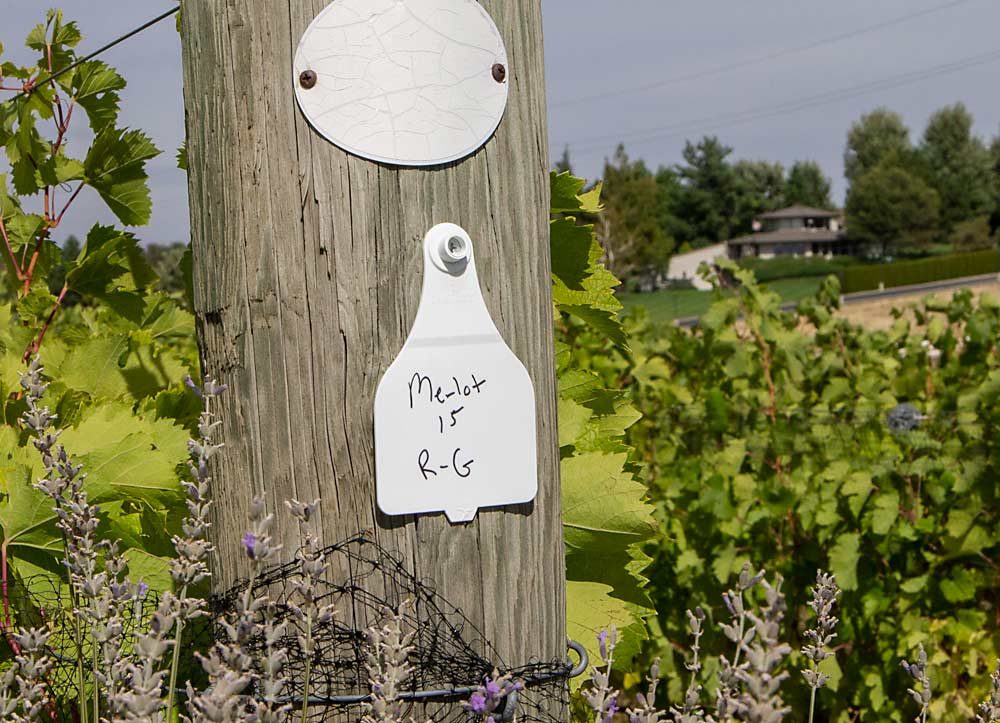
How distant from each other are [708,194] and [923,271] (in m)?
23.1

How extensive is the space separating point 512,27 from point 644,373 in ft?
13.3

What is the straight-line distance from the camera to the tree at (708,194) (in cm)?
8144

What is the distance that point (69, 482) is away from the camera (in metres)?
1.22

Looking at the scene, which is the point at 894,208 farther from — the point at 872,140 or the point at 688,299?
the point at 688,299


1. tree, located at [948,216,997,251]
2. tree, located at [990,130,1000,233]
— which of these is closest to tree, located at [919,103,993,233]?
tree, located at [990,130,1000,233]

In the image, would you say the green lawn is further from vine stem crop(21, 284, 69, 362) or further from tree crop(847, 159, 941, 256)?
vine stem crop(21, 284, 69, 362)

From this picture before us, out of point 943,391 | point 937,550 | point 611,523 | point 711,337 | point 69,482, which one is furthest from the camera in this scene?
point 711,337

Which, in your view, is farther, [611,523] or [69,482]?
[611,523]

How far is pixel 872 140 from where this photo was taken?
84.1 meters

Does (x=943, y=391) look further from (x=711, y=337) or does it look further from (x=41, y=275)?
(x=41, y=275)

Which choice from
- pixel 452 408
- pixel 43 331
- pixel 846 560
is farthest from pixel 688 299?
pixel 452 408

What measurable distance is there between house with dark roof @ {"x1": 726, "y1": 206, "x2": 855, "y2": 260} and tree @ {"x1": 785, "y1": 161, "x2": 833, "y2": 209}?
3.84 m

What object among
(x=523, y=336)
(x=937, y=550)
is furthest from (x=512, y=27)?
(x=937, y=550)

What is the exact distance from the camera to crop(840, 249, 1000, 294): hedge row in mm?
60781
